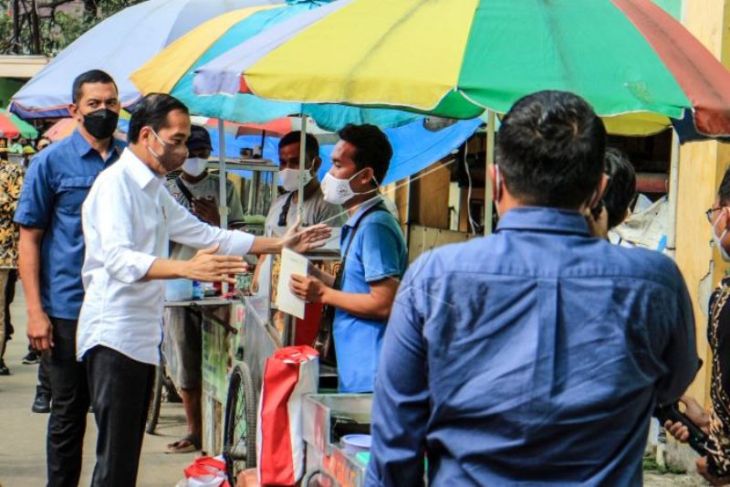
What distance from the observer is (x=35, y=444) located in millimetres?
8773

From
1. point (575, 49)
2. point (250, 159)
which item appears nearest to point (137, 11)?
point (250, 159)

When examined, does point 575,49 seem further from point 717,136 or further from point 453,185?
point 453,185

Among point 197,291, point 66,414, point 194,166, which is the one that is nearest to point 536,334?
point 66,414

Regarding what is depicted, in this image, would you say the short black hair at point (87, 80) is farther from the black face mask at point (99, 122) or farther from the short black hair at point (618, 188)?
the short black hair at point (618, 188)

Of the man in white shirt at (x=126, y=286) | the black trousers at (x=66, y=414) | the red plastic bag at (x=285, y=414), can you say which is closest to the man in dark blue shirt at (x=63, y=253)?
the black trousers at (x=66, y=414)

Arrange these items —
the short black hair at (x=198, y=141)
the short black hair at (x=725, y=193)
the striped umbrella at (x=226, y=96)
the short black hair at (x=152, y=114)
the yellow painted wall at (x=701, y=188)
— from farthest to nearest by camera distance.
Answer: the short black hair at (x=198, y=141) → the yellow painted wall at (x=701, y=188) → the striped umbrella at (x=226, y=96) → the short black hair at (x=152, y=114) → the short black hair at (x=725, y=193)

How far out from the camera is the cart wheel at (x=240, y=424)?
624 centimetres

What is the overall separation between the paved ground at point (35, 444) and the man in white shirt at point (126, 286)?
243 cm

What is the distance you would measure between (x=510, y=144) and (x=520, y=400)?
1.74 ft

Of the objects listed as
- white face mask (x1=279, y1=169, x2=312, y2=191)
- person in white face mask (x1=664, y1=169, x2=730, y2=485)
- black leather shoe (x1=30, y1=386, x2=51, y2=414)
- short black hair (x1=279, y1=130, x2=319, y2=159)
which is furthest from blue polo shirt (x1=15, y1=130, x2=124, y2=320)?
black leather shoe (x1=30, y1=386, x2=51, y2=414)

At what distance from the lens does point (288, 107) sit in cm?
859

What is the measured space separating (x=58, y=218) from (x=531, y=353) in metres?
3.75

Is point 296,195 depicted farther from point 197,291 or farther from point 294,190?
point 197,291

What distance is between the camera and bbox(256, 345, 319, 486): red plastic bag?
210 inches
